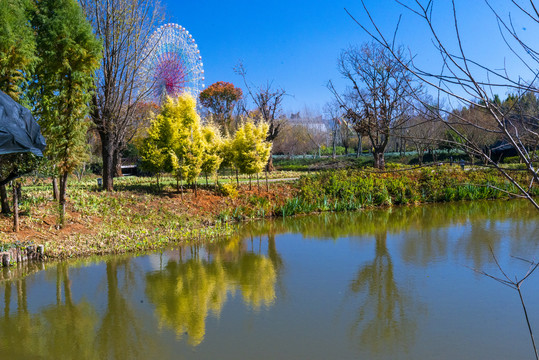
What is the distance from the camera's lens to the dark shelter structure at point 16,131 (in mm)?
5293

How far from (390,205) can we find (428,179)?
2359 mm

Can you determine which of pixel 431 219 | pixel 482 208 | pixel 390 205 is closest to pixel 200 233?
pixel 431 219

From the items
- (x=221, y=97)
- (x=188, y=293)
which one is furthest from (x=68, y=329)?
(x=221, y=97)

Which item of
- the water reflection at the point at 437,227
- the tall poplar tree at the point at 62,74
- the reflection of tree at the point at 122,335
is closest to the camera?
the reflection of tree at the point at 122,335

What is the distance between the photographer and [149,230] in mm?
10609

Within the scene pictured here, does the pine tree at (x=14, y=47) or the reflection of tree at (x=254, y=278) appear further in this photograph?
the pine tree at (x=14, y=47)

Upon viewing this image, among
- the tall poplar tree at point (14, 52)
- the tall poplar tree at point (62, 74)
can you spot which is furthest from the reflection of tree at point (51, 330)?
the tall poplar tree at point (62, 74)

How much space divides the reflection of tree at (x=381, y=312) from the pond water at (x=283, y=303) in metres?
0.02

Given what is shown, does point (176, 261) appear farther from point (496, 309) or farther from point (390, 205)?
point (390, 205)

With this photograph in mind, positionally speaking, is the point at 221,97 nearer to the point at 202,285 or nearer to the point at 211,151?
the point at 211,151

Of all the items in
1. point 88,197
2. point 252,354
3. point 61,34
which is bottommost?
point 252,354

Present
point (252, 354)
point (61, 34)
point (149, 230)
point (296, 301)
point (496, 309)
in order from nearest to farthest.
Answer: point (252, 354) < point (496, 309) < point (296, 301) < point (61, 34) < point (149, 230)

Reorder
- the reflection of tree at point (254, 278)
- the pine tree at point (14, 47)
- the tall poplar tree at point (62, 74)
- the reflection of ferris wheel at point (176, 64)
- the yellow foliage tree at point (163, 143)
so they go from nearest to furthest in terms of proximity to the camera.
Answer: the reflection of tree at point (254, 278) < the pine tree at point (14, 47) < the tall poplar tree at point (62, 74) < the yellow foliage tree at point (163, 143) < the reflection of ferris wheel at point (176, 64)

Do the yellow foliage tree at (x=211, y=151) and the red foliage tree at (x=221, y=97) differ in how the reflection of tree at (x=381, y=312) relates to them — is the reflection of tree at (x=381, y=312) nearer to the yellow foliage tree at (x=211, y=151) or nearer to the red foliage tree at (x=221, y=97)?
the yellow foliage tree at (x=211, y=151)
